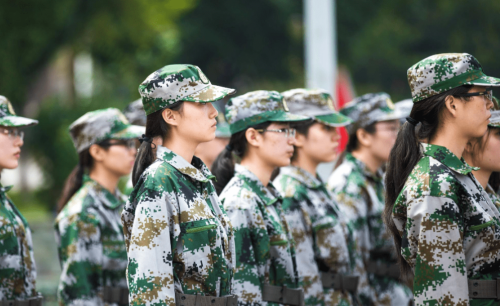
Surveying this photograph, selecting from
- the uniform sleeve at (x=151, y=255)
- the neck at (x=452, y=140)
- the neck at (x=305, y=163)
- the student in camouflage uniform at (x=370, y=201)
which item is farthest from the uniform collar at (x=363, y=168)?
the uniform sleeve at (x=151, y=255)

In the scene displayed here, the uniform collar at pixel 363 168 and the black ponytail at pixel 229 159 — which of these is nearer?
the black ponytail at pixel 229 159

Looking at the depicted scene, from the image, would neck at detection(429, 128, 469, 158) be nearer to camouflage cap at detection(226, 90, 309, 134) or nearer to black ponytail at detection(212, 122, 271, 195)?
camouflage cap at detection(226, 90, 309, 134)

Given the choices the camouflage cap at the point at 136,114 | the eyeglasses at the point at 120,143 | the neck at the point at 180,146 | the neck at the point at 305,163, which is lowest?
the neck at the point at 180,146

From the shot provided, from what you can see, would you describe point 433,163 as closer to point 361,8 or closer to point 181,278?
point 181,278

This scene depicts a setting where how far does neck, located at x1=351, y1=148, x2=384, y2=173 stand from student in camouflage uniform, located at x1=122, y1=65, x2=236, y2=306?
301 centimetres

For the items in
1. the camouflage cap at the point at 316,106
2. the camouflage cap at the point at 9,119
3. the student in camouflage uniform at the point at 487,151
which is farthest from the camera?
the camouflage cap at the point at 316,106

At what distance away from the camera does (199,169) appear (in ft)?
12.0

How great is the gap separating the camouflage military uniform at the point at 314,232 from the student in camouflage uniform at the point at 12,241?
184 cm

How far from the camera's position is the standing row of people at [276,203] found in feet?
10.7

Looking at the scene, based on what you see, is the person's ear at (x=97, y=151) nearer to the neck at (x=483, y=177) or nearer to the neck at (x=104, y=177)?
the neck at (x=104, y=177)

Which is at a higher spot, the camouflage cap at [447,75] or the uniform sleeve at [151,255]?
the camouflage cap at [447,75]

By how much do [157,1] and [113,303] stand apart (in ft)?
56.0

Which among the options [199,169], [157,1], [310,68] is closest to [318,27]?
[310,68]

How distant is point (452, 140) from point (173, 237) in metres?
1.46
